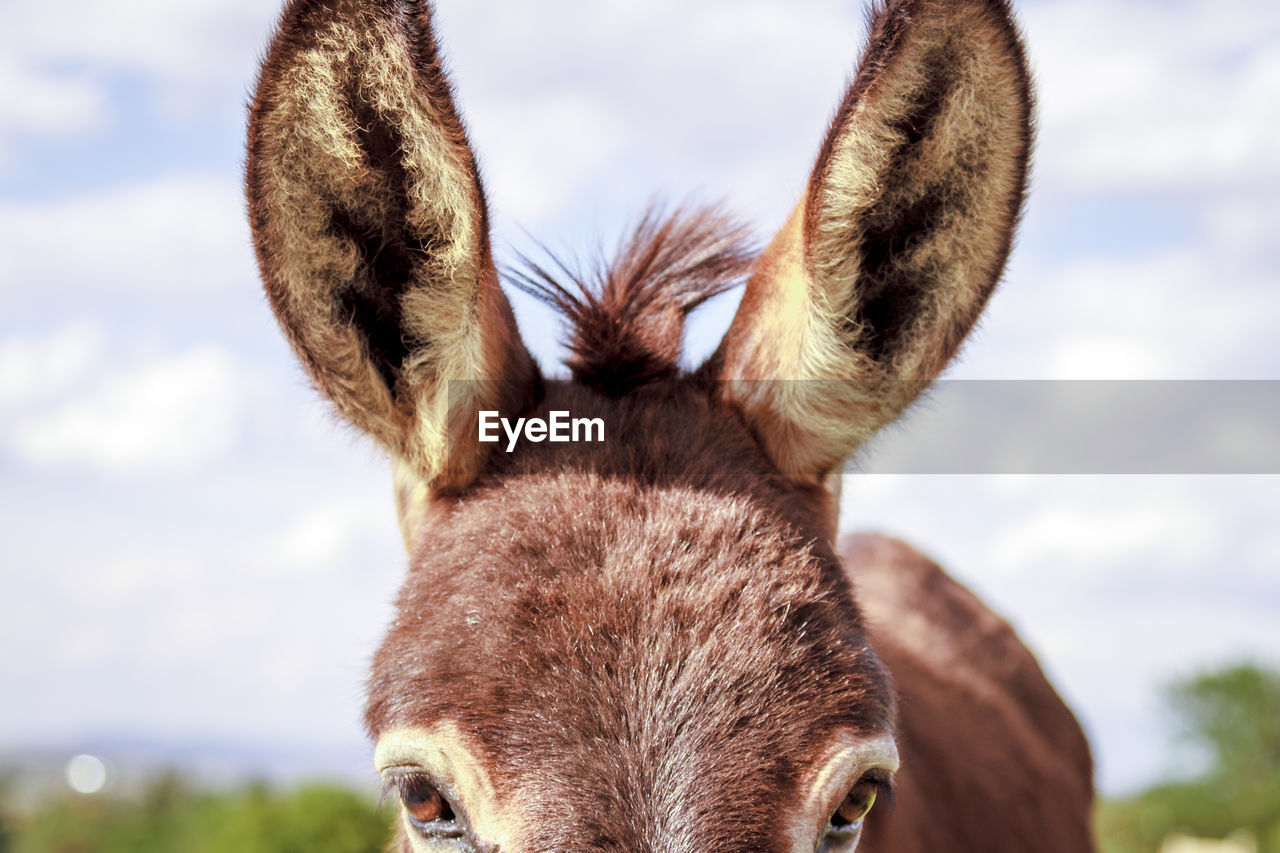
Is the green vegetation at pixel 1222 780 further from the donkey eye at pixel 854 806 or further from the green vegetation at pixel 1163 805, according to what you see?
the donkey eye at pixel 854 806

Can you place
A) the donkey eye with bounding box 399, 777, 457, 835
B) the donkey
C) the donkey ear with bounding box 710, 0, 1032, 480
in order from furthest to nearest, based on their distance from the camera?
the donkey ear with bounding box 710, 0, 1032, 480
the donkey eye with bounding box 399, 777, 457, 835
the donkey

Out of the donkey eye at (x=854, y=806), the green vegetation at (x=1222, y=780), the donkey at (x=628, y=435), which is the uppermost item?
the donkey at (x=628, y=435)

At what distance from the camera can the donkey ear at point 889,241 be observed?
2.60 meters

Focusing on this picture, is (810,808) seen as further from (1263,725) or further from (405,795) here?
(1263,725)

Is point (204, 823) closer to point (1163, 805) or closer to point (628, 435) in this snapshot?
point (628, 435)

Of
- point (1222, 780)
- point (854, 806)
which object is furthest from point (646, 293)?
point (1222, 780)

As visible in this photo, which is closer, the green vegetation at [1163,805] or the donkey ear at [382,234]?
the donkey ear at [382,234]

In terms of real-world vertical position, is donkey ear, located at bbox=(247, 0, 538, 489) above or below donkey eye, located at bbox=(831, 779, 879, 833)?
above

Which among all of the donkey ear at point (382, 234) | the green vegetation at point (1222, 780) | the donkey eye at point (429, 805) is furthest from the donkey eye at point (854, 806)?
the green vegetation at point (1222, 780)

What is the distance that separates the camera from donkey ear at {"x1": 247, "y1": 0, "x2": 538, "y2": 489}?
8.19ft

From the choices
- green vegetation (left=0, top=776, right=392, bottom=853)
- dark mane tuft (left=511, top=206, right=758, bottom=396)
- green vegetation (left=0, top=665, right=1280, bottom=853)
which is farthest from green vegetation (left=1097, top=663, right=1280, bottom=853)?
dark mane tuft (left=511, top=206, right=758, bottom=396)

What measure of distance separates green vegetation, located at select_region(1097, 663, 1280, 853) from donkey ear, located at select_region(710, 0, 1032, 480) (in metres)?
17.5

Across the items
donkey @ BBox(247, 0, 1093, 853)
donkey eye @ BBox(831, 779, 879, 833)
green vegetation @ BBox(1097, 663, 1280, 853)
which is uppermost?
donkey @ BBox(247, 0, 1093, 853)

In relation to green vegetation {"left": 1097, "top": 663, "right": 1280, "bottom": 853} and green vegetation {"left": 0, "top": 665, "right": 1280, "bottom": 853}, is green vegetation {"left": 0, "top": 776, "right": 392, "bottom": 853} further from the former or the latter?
green vegetation {"left": 1097, "top": 663, "right": 1280, "bottom": 853}
